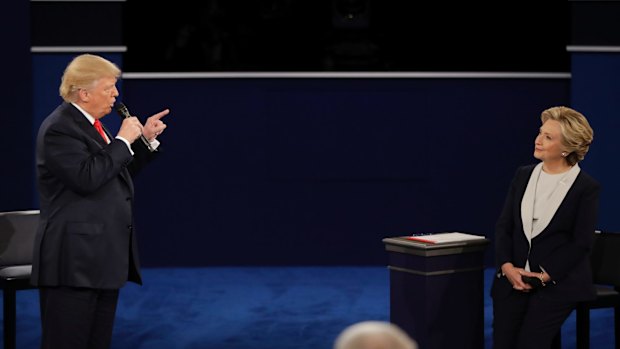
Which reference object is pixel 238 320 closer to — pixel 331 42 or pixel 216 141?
pixel 216 141


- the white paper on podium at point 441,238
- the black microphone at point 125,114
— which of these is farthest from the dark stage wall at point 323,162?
the black microphone at point 125,114

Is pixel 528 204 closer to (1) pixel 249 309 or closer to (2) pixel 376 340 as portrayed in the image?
(1) pixel 249 309

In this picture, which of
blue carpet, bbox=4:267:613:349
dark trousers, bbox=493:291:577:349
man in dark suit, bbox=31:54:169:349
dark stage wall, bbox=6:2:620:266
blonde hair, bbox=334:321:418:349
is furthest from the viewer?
dark stage wall, bbox=6:2:620:266

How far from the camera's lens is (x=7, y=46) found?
6.83m

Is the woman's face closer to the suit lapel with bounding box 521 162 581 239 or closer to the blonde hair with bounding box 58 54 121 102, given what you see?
the suit lapel with bounding box 521 162 581 239

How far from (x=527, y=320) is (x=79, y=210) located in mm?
1709

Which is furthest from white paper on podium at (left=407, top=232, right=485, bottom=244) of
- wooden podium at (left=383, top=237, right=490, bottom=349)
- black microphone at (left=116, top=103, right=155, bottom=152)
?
black microphone at (left=116, top=103, right=155, bottom=152)

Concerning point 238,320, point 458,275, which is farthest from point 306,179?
point 458,275

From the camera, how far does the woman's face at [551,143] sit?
3.93 metres

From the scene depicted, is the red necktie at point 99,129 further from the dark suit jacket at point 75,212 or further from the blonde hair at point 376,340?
the blonde hair at point 376,340

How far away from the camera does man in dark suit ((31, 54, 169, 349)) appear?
3.29m

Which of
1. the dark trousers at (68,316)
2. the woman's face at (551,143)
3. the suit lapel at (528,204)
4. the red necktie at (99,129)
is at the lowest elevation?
the dark trousers at (68,316)

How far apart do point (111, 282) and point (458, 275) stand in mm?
1518

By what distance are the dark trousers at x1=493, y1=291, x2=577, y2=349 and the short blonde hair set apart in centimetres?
54
